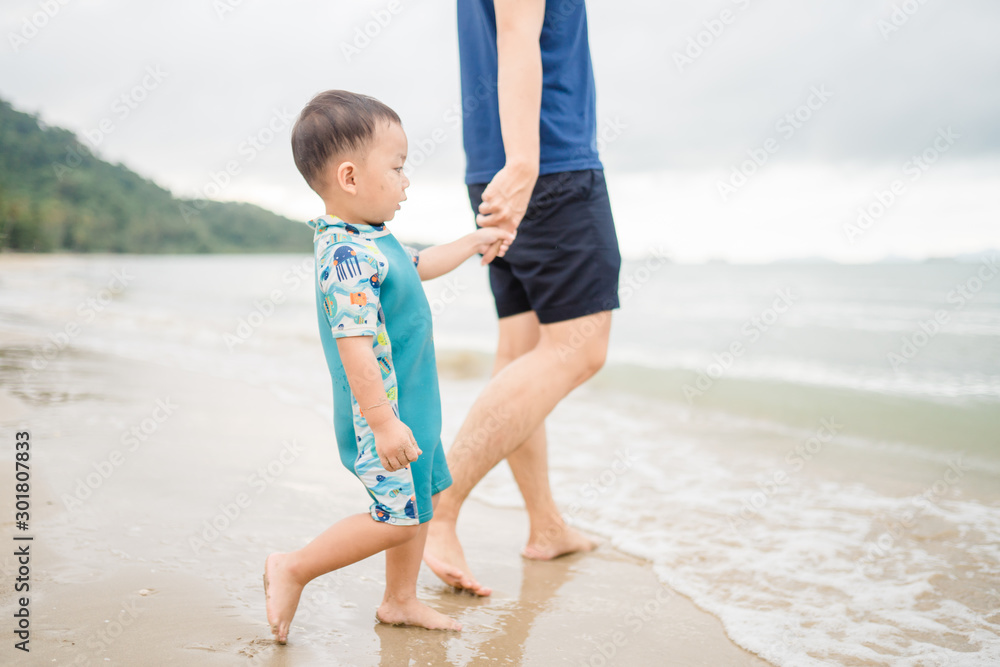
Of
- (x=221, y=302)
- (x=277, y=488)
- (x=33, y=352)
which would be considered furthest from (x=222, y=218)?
(x=277, y=488)

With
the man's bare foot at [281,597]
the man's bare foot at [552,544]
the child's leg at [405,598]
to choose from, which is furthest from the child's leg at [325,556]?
the man's bare foot at [552,544]

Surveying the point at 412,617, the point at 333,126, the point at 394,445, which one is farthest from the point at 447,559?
the point at 333,126

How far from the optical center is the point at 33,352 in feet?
18.6

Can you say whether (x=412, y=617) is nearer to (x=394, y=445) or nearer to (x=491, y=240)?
(x=394, y=445)

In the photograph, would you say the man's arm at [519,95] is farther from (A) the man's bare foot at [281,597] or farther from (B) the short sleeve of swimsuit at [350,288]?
(A) the man's bare foot at [281,597]

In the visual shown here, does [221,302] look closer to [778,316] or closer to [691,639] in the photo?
[778,316]

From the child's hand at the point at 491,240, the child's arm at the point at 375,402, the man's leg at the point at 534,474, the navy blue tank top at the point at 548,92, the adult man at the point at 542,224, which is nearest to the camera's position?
the child's arm at the point at 375,402

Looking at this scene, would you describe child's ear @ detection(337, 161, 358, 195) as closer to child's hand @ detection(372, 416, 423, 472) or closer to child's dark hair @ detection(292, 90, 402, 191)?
child's dark hair @ detection(292, 90, 402, 191)

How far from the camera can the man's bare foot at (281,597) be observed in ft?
5.37

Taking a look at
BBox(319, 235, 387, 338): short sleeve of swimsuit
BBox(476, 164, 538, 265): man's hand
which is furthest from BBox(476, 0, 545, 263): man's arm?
BBox(319, 235, 387, 338): short sleeve of swimsuit

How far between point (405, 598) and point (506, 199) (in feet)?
3.51

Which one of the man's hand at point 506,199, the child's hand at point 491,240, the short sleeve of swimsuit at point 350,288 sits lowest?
the short sleeve of swimsuit at point 350,288

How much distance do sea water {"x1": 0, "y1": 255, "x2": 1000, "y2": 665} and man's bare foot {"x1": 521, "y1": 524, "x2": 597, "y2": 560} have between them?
9.8 inches

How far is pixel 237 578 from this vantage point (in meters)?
1.99
